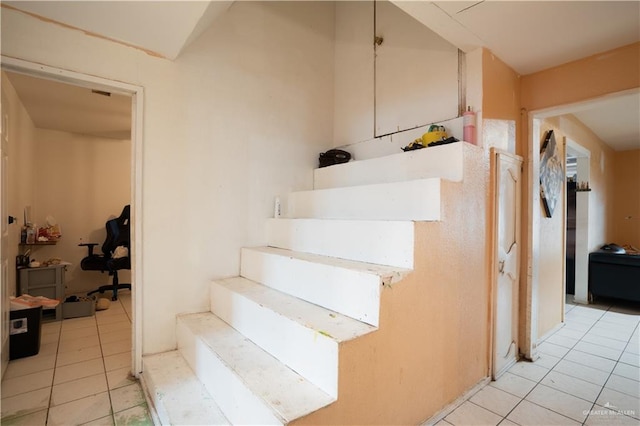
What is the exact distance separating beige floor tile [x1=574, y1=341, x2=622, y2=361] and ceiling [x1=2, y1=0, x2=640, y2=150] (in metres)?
2.16

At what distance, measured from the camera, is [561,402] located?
193 centimetres

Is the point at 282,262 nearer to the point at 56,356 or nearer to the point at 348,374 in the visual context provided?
the point at 348,374

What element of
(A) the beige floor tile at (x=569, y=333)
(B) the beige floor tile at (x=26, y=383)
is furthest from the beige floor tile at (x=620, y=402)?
(B) the beige floor tile at (x=26, y=383)

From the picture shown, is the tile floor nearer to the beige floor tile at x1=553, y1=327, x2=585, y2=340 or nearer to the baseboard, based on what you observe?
the baseboard

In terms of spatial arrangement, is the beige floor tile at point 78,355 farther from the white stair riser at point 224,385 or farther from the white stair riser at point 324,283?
the white stair riser at point 324,283

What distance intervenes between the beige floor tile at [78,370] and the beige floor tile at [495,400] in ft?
8.69

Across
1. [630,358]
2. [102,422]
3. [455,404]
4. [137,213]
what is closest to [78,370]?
[102,422]

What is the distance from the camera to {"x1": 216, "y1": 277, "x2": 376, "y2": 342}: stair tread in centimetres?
135

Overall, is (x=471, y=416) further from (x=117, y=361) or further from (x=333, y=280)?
(x=117, y=361)

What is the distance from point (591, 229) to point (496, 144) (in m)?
3.61

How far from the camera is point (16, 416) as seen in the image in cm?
168

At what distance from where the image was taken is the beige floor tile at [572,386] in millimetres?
2024

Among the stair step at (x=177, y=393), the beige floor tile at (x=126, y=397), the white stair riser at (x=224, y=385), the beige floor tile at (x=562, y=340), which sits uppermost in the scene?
the white stair riser at (x=224, y=385)

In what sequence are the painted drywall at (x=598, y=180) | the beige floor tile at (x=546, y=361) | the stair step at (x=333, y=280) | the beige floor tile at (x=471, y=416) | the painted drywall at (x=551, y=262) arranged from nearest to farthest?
the stair step at (x=333, y=280) → the beige floor tile at (x=471, y=416) → the beige floor tile at (x=546, y=361) → the painted drywall at (x=551, y=262) → the painted drywall at (x=598, y=180)
